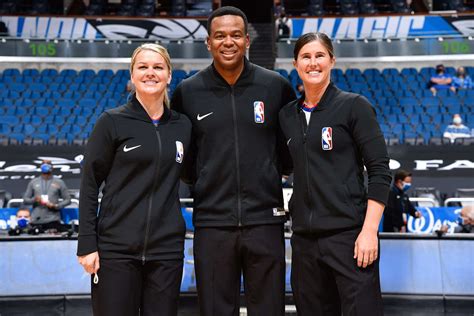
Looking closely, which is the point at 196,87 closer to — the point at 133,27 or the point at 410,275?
the point at 410,275

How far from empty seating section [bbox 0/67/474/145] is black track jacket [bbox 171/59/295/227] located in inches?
503

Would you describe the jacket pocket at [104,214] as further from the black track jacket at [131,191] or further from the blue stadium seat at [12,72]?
the blue stadium seat at [12,72]

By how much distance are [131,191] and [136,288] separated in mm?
487

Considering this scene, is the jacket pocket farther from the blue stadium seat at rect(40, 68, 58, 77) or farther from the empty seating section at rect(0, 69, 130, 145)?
the blue stadium seat at rect(40, 68, 58, 77)

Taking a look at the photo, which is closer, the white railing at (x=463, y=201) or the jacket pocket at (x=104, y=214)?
the jacket pocket at (x=104, y=214)

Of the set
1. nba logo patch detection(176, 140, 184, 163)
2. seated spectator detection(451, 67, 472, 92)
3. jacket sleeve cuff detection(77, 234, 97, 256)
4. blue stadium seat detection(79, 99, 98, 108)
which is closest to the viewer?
jacket sleeve cuff detection(77, 234, 97, 256)

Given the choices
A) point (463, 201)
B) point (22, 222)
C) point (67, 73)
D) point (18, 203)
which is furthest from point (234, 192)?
point (67, 73)

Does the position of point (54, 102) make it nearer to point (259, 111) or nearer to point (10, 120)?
point (10, 120)

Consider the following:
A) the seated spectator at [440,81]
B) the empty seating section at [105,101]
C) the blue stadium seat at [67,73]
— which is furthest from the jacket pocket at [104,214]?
the blue stadium seat at [67,73]

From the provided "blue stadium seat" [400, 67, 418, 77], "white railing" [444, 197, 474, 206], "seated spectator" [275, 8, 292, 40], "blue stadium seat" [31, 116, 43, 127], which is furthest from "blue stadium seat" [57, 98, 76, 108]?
"white railing" [444, 197, 474, 206]

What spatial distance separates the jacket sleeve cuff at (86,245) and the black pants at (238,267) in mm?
557

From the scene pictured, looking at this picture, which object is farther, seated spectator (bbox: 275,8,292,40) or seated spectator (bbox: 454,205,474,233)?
seated spectator (bbox: 275,8,292,40)

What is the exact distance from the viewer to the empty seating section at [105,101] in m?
17.2

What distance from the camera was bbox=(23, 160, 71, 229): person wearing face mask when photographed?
403 inches
